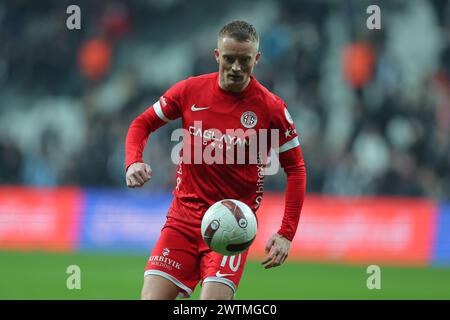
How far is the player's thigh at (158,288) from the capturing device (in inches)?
254

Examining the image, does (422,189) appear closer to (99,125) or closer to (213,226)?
(99,125)

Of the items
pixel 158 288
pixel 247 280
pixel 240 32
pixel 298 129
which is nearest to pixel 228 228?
pixel 158 288

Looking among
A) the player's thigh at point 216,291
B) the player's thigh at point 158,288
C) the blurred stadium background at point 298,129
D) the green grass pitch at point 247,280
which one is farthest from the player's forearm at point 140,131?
the blurred stadium background at point 298,129

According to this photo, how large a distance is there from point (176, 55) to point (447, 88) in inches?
226

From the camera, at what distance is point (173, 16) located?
20.2 m

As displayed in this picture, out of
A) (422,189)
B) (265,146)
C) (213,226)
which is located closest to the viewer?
(213,226)

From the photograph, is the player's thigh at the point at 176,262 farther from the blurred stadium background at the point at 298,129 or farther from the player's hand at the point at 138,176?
the blurred stadium background at the point at 298,129

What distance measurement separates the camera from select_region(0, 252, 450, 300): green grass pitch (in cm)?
1109

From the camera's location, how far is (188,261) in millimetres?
6641

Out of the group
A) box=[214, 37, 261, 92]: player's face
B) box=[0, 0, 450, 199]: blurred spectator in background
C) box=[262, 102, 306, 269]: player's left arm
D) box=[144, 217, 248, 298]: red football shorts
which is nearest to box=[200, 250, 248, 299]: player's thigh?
box=[144, 217, 248, 298]: red football shorts

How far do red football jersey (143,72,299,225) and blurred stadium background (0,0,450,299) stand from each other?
448cm

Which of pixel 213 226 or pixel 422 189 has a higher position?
pixel 422 189

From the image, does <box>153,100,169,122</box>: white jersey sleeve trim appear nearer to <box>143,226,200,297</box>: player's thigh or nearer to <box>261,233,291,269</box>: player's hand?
<box>143,226,200,297</box>: player's thigh

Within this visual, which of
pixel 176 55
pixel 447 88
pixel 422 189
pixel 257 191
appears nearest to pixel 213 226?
pixel 257 191
